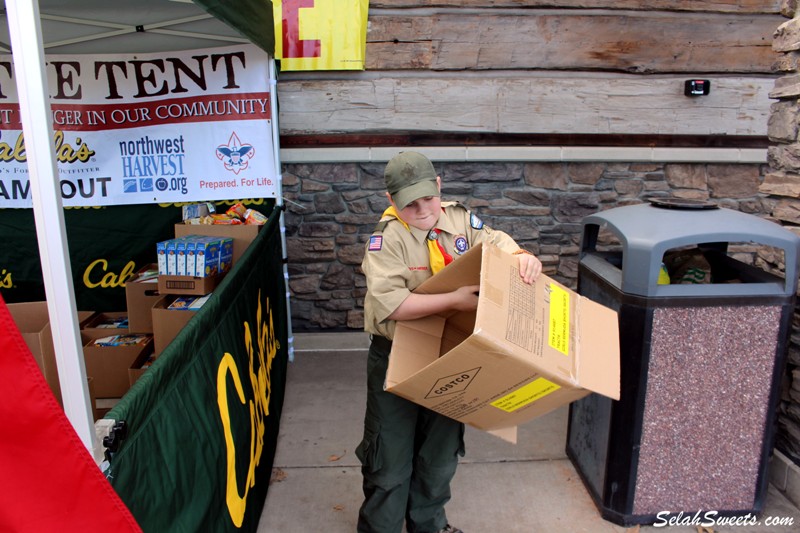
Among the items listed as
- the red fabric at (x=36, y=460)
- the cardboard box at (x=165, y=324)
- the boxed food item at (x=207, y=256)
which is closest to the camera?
the red fabric at (x=36, y=460)

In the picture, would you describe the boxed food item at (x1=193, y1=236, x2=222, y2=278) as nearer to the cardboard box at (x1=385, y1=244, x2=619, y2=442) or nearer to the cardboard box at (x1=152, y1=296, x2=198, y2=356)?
the cardboard box at (x1=152, y1=296, x2=198, y2=356)

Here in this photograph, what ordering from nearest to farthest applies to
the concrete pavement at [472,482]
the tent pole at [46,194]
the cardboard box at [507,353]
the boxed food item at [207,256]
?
1. the tent pole at [46,194]
2. the cardboard box at [507,353]
3. the concrete pavement at [472,482]
4. the boxed food item at [207,256]

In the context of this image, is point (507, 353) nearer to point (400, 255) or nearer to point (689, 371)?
point (400, 255)

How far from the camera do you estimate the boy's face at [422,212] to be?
2355 mm

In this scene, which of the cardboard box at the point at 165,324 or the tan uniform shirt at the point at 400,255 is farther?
the cardboard box at the point at 165,324

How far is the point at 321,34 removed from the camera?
191 inches

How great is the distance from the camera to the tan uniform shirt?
7.65 feet

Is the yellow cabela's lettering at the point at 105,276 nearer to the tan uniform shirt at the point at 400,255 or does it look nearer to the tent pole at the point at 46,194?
the tan uniform shirt at the point at 400,255

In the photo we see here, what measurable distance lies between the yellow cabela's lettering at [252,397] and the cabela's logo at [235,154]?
1.27 meters

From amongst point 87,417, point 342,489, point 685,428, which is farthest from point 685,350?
point 87,417

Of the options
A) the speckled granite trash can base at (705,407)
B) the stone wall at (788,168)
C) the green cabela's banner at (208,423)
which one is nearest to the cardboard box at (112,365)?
the green cabela's banner at (208,423)

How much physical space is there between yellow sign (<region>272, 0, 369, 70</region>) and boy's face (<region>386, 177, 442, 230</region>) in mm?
2877

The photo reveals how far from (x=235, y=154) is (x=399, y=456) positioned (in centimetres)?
283

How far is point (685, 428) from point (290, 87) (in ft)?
12.2
